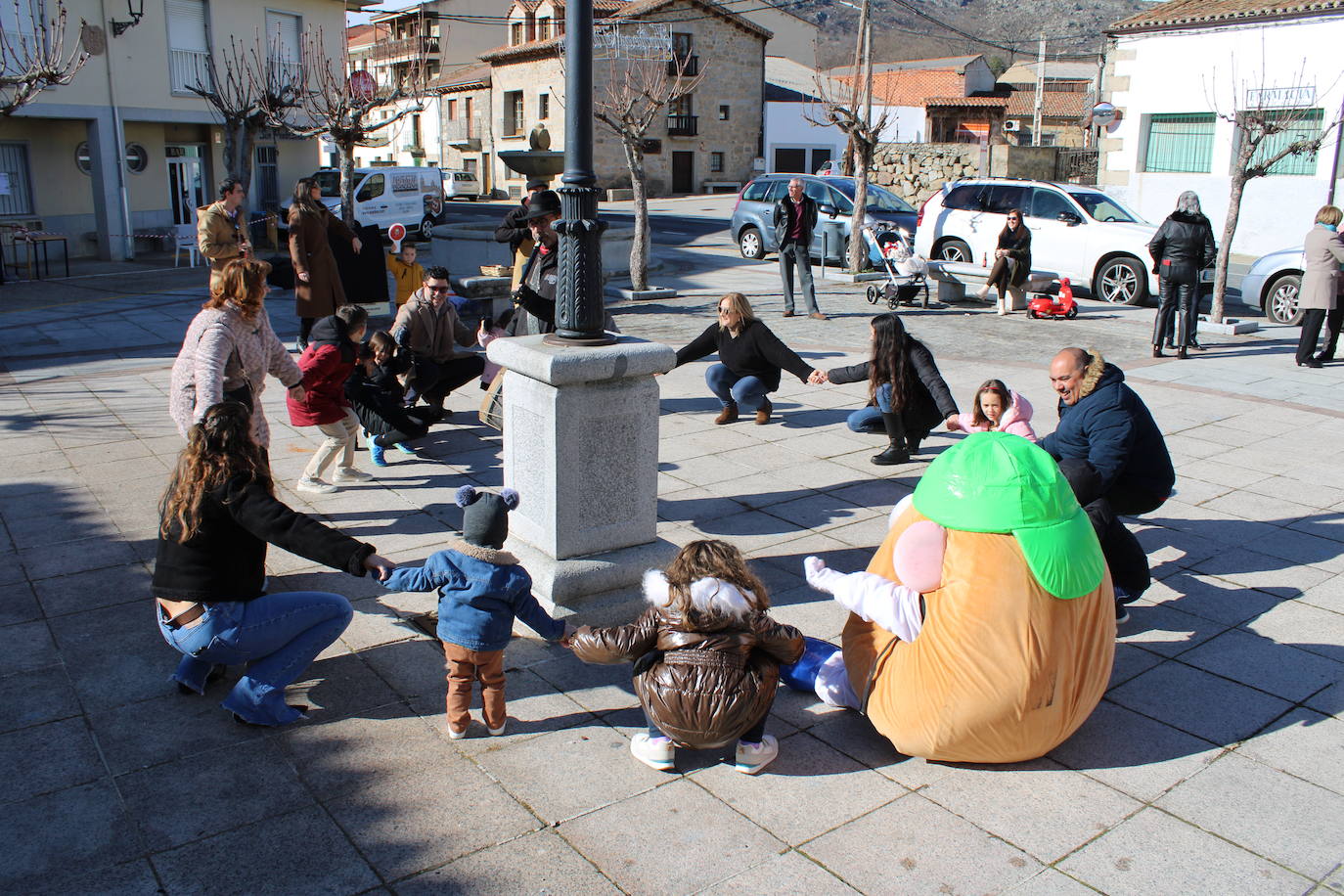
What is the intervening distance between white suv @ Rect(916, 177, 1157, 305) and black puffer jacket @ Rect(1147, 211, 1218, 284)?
375 cm

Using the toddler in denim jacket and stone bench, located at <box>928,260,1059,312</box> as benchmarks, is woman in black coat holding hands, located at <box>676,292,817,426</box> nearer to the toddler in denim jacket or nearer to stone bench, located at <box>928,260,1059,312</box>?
the toddler in denim jacket

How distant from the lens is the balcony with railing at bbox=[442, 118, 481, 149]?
54188 mm

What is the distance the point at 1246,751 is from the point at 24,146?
24.4 metres

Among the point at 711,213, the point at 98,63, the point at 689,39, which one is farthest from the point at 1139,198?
the point at 689,39

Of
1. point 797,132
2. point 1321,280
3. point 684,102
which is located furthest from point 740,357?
point 797,132

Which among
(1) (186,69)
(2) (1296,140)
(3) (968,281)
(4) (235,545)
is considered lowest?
(4) (235,545)

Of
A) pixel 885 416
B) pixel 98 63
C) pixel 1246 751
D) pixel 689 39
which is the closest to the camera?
pixel 1246 751

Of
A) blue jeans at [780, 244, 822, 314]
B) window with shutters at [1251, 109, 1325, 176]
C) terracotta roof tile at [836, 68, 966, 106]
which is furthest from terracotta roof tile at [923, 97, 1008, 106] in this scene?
blue jeans at [780, 244, 822, 314]

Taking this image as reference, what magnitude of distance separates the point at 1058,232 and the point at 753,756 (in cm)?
1420

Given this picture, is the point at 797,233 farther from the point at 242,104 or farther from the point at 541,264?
the point at 242,104

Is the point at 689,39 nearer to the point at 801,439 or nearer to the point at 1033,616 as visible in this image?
the point at 801,439

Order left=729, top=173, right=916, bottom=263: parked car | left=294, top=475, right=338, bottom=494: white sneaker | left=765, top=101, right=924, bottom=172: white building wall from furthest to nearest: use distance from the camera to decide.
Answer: left=765, top=101, right=924, bottom=172: white building wall → left=729, top=173, right=916, bottom=263: parked car → left=294, top=475, right=338, bottom=494: white sneaker

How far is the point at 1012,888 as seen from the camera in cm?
334

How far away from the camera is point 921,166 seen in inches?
1444
